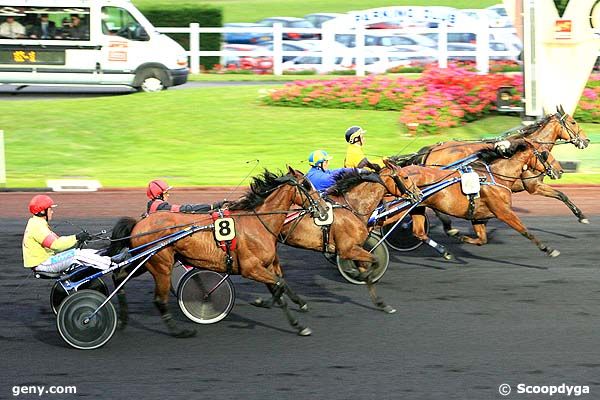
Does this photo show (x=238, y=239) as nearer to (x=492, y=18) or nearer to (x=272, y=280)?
(x=272, y=280)

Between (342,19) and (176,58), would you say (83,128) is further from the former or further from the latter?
(342,19)

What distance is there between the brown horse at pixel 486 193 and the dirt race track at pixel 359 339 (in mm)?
423

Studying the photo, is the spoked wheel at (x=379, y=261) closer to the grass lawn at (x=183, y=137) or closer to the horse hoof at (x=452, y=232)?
the horse hoof at (x=452, y=232)

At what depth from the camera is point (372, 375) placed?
8008 millimetres

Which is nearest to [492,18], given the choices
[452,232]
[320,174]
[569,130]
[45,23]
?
[45,23]

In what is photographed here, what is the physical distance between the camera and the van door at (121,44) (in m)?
23.6

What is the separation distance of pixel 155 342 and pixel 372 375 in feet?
6.98

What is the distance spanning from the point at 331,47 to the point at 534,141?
17233mm

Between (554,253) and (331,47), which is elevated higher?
(331,47)

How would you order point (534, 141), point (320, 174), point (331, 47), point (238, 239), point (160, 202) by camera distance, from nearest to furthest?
point (238, 239)
point (160, 202)
point (320, 174)
point (534, 141)
point (331, 47)

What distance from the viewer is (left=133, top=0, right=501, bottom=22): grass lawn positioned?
53.0 meters

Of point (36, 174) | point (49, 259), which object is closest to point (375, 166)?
point (49, 259)

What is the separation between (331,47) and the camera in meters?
29.4

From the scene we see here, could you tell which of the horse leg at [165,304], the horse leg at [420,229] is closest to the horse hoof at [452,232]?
the horse leg at [420,229]
